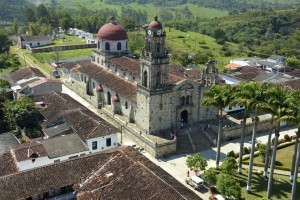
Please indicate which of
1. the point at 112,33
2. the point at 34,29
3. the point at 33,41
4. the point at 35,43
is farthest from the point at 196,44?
the point at 112,33

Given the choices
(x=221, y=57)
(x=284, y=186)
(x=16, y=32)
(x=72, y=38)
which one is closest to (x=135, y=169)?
(x=284, y=186)

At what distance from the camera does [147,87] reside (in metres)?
56.3

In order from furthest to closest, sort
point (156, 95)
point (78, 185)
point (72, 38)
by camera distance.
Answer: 1. point (72, 38)
2. point (156, 95)
3. point (78, 185)

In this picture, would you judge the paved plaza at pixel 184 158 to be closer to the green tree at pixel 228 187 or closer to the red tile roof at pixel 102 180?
the green tree at pixel 228 187

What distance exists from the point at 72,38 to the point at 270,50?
75.8 m

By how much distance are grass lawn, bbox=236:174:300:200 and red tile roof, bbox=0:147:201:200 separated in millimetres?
10285

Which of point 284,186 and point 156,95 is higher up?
point 156,95

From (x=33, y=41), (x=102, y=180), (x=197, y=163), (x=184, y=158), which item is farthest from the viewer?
(x=33, y=41)

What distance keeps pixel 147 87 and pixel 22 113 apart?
68.6 ft

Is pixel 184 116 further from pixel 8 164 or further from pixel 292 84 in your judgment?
pixel 292 84

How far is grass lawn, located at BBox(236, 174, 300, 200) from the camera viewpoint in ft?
142

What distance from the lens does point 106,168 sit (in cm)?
4162

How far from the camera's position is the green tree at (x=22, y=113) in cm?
5847

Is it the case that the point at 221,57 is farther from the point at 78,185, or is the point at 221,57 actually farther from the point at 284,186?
the point at 78,185
